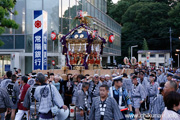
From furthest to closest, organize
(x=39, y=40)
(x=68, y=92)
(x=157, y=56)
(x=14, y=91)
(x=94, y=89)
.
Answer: (x=157, y=56) → (x=39, y=40) → (x=68, y=92) → (x=94, y=89) → (x=14, y=91)

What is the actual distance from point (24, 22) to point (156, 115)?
19271 mm

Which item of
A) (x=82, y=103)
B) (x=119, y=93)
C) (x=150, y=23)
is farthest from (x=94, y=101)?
(x=150, y=23)

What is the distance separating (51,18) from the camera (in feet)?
79.3

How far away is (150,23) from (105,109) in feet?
178

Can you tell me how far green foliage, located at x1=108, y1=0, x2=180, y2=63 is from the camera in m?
56.2

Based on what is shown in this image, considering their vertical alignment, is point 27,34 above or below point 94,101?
above

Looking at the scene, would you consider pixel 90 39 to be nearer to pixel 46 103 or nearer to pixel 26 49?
pixel 26 49

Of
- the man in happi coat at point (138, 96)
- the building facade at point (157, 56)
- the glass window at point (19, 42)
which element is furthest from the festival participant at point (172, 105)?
the building facade at point (157, 56)

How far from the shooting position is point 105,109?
5.75m

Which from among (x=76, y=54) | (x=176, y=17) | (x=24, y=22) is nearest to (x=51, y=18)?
(x=24, y=22)

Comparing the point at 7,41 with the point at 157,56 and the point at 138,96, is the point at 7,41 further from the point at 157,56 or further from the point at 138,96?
the point at 157,56

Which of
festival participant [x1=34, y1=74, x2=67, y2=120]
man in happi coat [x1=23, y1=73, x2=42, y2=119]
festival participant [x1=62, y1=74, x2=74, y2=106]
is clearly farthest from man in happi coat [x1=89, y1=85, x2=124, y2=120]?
festival participant [x1=62, y1=74, x2=74, y2=106]

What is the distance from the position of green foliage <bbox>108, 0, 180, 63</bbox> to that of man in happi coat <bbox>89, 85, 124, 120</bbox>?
5129 cm

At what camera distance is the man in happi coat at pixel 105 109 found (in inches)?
226
